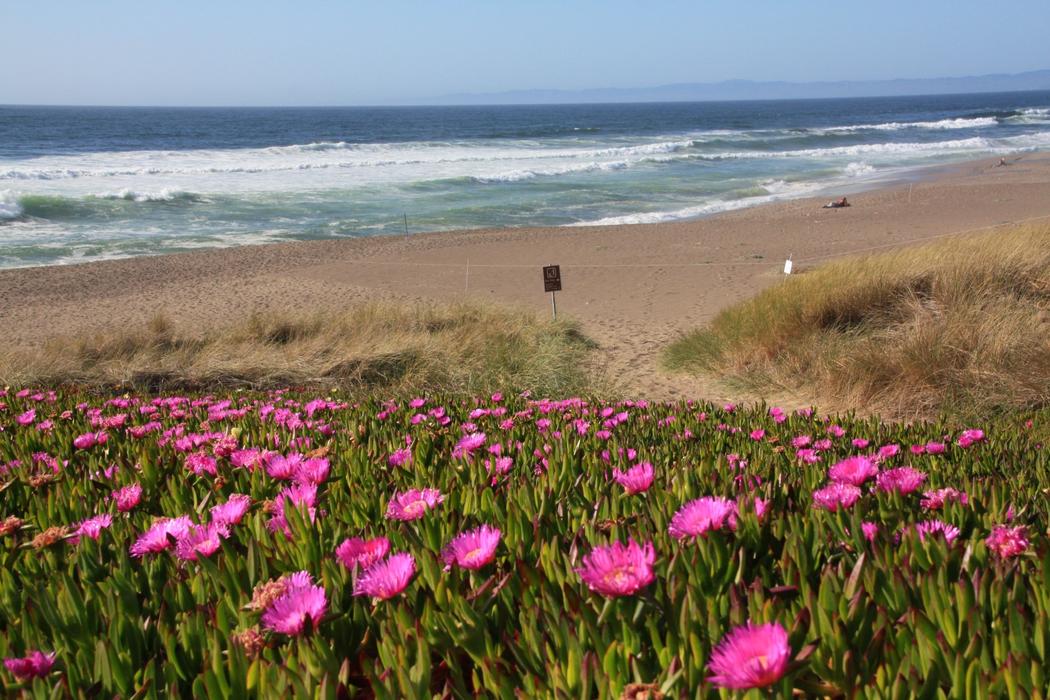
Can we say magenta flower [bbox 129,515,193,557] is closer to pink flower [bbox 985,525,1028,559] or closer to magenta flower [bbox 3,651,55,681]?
magenta flower [bbox 3,651,55,681]

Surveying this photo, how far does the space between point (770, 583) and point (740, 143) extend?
57221 mm

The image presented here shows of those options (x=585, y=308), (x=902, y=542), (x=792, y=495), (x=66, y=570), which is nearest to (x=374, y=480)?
(x=66, y=570)

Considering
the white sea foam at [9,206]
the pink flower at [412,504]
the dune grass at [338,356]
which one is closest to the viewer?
the pink flower at [412,504]

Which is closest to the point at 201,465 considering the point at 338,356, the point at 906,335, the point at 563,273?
the point at 906,335

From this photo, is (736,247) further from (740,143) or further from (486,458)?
(740,143)

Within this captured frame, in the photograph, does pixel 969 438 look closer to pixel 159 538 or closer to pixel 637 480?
pixel 637 480

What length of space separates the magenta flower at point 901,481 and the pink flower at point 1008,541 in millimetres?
254

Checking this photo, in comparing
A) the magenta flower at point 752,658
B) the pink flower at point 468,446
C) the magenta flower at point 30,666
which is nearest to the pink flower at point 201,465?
the pink flower at point 468,446

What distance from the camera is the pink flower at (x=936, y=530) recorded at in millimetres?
1295

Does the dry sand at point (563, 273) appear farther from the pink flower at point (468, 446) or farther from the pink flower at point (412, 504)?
the pink flower at point (412, 504)

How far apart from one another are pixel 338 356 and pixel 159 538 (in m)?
6.81

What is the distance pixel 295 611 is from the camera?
106 centimetres

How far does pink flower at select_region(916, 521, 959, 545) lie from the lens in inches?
51.0

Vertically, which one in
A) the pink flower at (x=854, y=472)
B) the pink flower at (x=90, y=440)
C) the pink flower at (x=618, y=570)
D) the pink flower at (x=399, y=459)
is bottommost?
the pink flower at (x=90, y=440)
